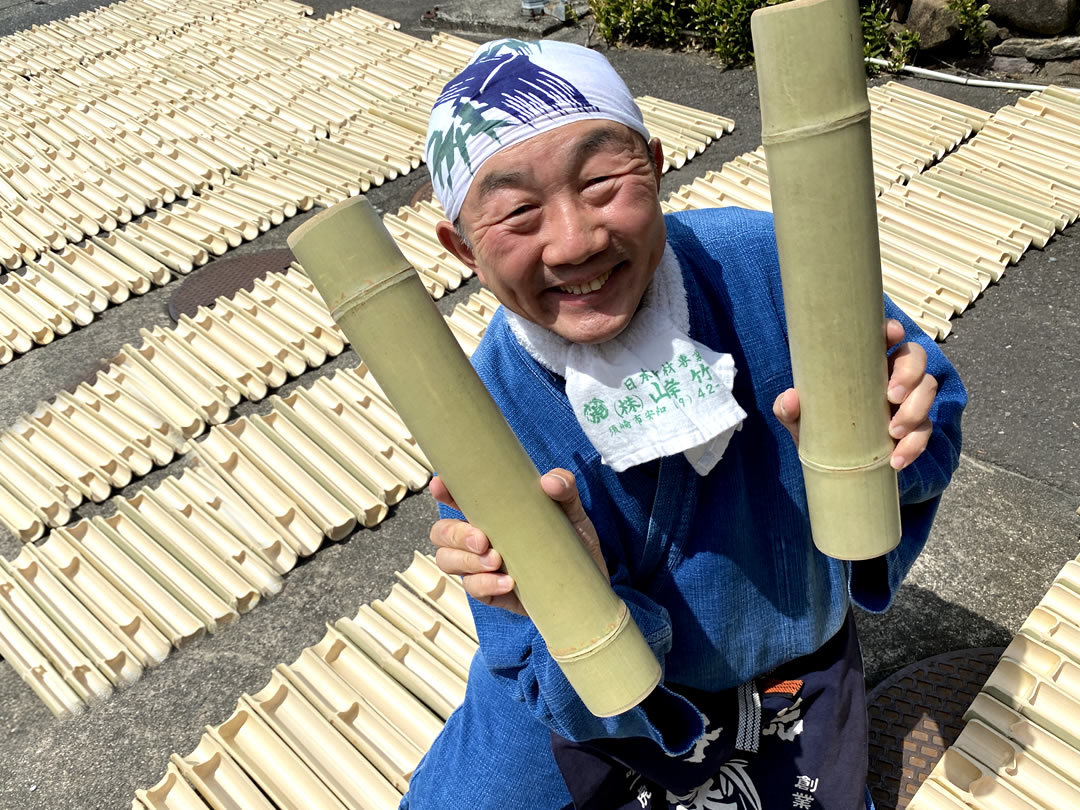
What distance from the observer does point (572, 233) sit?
1581 millimetres

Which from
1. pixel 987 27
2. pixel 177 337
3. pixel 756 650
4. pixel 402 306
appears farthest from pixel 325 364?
pixel 987 27

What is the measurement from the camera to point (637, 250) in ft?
5.50

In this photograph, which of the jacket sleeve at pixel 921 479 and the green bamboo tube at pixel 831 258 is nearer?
the green bamboo tube at pixel 831 258

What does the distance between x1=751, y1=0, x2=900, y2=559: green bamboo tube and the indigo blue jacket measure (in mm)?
362

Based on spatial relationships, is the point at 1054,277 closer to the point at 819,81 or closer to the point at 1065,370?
the point at 1065,370

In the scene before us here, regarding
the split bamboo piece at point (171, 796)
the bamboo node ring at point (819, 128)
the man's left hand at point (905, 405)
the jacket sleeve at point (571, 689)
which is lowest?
the split bamboo piece at point (171, 796)

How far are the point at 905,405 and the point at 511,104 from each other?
85 centimetres

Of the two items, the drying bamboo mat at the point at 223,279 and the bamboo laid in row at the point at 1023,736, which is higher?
the bamboo laid in row at the point at 1023,736

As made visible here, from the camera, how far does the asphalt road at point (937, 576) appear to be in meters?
3.49

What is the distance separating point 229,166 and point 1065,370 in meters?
5.83

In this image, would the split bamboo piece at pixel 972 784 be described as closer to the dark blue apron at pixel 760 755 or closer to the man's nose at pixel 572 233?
the dark blue apron at pixel 760 755

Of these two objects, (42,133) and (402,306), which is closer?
(402,306)

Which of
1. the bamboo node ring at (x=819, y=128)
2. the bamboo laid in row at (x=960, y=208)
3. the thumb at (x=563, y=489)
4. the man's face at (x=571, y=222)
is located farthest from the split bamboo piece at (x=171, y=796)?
the bamboo laid in row at (x=960, y=208)

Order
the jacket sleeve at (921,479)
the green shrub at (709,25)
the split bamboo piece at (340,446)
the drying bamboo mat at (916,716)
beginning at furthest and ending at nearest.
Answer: the green shrub at (709,25)
the split bamboo piece at (340,446)
the drying bamboo mat at (916,716)
the jacket sleeve at (921,479)
